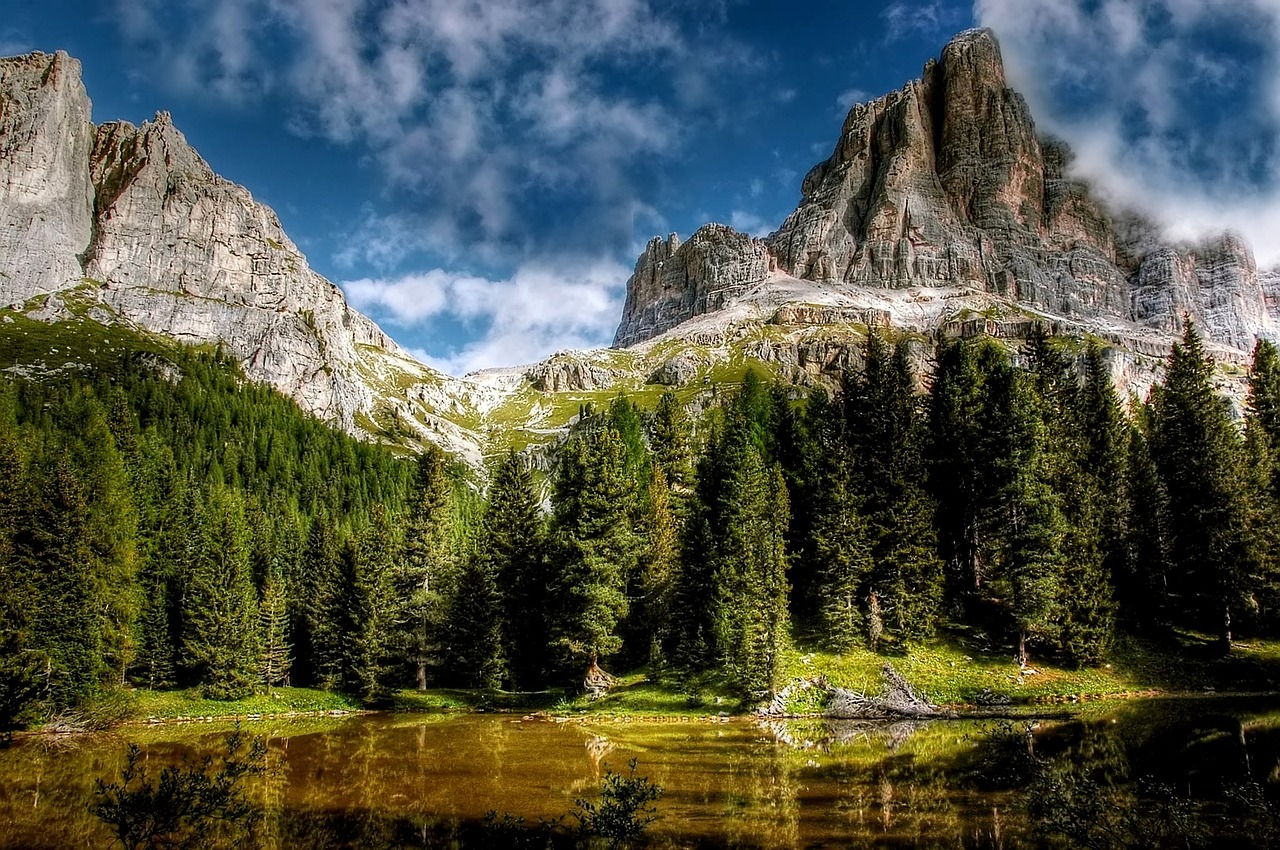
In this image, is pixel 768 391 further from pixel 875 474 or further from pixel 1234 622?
pixel 1234 622

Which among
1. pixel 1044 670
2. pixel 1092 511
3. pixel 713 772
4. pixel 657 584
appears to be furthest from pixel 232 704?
pixel 1092 511

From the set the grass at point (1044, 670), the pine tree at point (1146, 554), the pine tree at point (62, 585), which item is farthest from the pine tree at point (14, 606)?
the pine tree at point (1146, 554)

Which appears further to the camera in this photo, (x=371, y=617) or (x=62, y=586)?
(x=371, y=617)

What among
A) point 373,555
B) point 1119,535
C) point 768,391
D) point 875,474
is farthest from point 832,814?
point 768,391

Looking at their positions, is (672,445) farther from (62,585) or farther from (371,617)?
(62,585)

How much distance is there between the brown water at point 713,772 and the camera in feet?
52.3

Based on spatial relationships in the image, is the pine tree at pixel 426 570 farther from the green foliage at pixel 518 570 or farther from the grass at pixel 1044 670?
the grass at pixel 1044 670

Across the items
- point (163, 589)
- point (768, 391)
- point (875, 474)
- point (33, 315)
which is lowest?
point (163, 589)

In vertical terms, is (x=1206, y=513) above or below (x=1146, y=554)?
above

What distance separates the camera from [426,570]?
58.5m

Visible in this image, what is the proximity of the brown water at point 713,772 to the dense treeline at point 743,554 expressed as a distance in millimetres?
8433

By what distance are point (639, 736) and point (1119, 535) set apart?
37172mm

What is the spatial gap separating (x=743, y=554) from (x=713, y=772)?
21801 millimetres

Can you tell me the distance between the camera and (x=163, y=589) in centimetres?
5872
